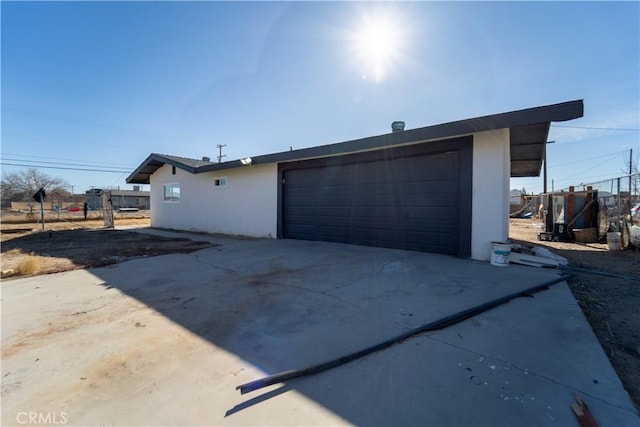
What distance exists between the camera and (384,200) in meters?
7.30

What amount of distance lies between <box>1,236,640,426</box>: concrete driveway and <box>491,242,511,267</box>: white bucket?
2.89 feet

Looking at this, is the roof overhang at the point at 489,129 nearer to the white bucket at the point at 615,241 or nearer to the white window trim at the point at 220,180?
the white window trim at the point at 220,180

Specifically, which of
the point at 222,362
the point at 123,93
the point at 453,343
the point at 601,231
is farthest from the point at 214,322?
the point at 123,93

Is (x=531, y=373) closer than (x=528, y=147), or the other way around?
(x=531, y=373)

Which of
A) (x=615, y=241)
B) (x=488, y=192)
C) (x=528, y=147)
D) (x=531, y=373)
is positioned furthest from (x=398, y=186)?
(x=615, y=241)

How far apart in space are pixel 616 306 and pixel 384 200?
15.2ft

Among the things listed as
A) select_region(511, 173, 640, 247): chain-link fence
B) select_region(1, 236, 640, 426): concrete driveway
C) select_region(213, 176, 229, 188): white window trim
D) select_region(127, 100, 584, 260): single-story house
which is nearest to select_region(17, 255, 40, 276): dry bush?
select_region(1, 236, 640, 426): concrete driveway

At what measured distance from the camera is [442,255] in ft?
20.4

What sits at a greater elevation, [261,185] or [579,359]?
[261,185]

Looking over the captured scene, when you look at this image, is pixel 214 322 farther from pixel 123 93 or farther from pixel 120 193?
pixel 120 193

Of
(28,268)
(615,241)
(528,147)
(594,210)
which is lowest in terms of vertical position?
(28,268)

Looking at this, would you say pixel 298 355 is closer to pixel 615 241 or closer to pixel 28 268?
pixel 28 268

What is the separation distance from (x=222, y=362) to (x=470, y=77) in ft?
26.2

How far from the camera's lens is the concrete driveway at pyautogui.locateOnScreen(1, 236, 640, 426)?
1.57 m
